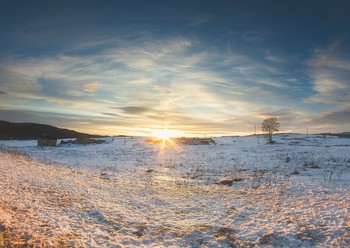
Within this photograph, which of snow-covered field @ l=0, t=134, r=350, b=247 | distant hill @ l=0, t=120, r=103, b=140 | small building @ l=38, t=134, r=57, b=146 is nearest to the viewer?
snow-covered field @ l=0, t=134, r=350, b=247

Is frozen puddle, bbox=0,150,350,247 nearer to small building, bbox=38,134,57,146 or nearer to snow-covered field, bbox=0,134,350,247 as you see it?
snow-covered field, bbox=0,134,350,247

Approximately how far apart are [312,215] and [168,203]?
4890 mm

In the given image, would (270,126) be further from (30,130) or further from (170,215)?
(30,130)

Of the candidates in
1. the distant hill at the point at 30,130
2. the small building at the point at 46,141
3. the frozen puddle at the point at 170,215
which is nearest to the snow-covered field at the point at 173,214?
the frozen puddle at the point at 170,215

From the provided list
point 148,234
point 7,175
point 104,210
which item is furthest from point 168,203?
point 7,175

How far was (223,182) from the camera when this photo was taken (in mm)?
14195

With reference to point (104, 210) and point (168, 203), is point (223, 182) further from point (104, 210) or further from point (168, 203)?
point (104, 210)

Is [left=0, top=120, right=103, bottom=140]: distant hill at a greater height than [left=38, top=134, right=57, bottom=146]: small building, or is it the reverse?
[left=0, top=120, right=103, bottom=140]: distant hill

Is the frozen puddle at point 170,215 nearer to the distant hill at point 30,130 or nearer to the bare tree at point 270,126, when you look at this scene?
the bare tree at point 270,126

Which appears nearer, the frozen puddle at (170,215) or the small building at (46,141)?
the frozen puddle at (170,215)

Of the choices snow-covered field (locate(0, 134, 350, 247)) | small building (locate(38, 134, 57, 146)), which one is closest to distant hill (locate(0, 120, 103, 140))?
small building (locate(38, 134, 57, 146))

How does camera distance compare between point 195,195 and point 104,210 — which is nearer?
point 104,210

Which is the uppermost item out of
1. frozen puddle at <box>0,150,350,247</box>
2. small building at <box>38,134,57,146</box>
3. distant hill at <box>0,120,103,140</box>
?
distant hill at <box>0,120,103,140</box>

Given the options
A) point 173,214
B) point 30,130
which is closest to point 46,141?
point 173,214
